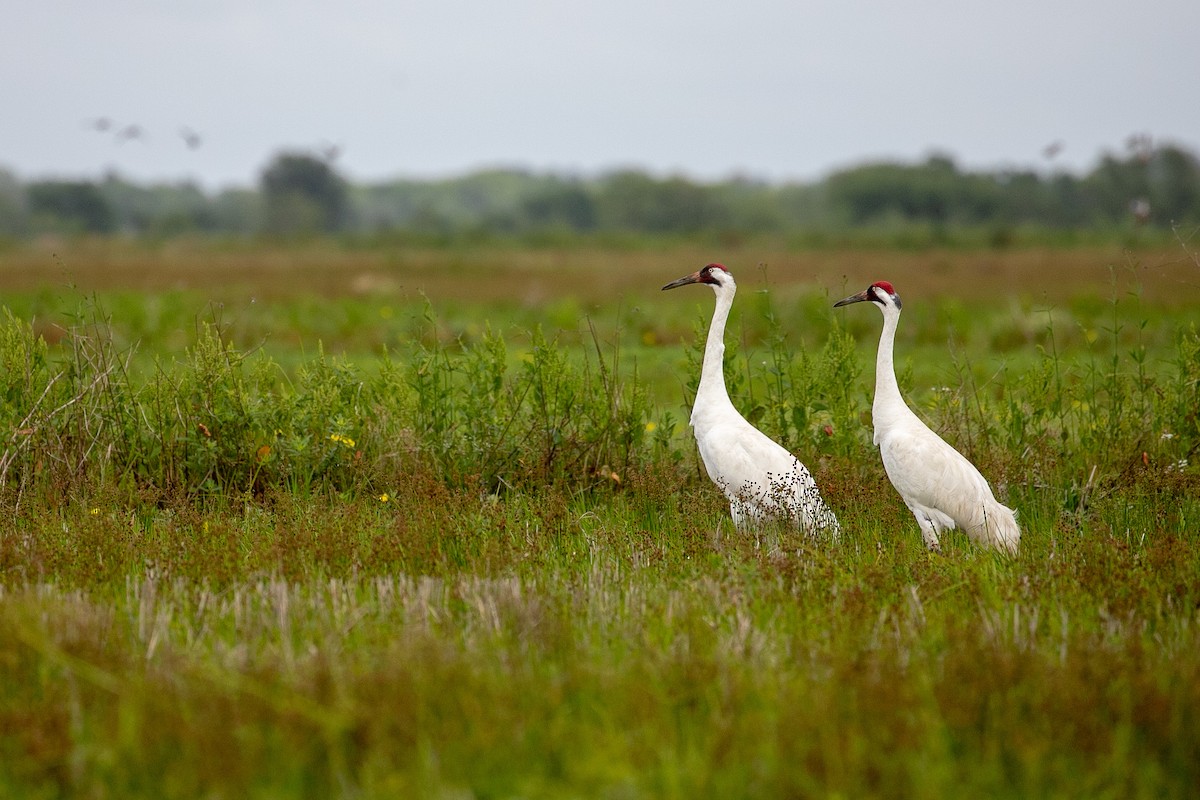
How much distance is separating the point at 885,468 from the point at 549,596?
290 centimetres

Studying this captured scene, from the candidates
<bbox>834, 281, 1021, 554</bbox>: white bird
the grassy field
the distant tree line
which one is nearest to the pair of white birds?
<bbox>834, 281, 1021, 554</bbox>: white bird

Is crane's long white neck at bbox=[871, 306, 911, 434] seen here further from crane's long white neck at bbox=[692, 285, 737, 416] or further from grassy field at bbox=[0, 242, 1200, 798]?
crane's long white neck at bbox=[692, 285, 737, 416]

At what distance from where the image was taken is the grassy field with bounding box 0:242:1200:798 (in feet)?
11.8

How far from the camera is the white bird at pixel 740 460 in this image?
22.0ft

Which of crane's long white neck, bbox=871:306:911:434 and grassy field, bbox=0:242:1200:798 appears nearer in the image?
grassy field, bbox=0:242:1200:798

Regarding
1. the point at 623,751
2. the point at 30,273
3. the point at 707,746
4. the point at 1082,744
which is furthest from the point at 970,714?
the point at 30,273

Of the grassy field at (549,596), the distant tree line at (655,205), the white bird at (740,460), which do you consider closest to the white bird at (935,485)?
the grassy field at (549,596)

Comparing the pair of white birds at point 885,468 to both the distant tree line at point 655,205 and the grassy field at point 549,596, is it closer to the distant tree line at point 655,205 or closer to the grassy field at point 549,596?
the grassy field at point 549,596

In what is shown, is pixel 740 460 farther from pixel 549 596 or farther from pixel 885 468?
pixel 549 596

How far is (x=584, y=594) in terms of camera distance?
17.4 feet

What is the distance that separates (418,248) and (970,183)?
50112 millimetres

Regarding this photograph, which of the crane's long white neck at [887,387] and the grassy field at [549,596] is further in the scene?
the crane's long white neck at [887,387]

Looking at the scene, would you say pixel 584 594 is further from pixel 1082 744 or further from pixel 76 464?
pixel 76 464

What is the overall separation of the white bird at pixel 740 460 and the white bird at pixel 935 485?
555 mm
